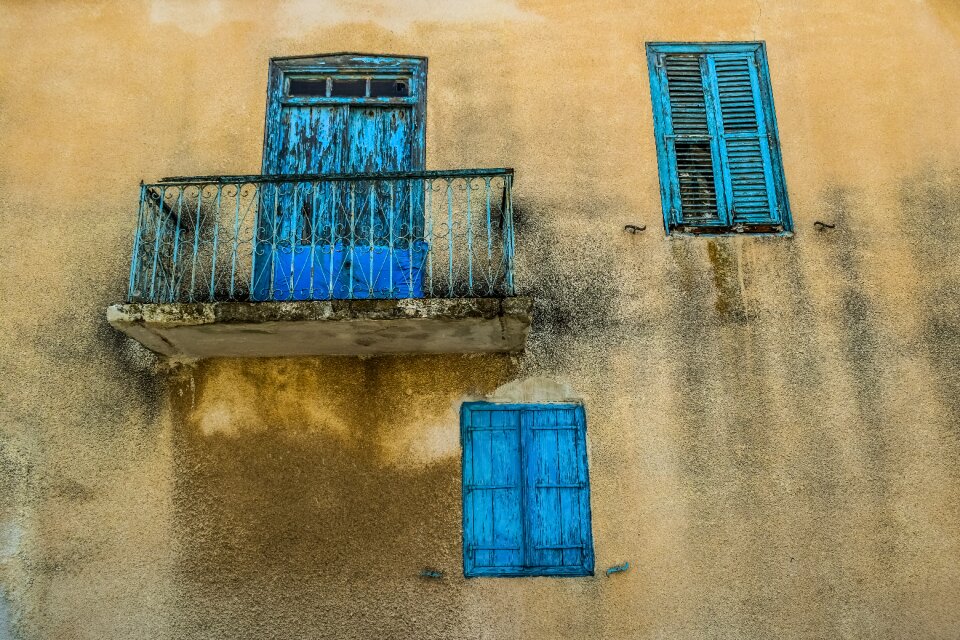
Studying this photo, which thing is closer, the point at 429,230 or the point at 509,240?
the point at 509,240

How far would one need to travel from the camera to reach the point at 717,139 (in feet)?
21.4

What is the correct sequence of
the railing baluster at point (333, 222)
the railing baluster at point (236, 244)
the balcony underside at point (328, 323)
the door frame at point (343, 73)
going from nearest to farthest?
the balcony underside at point (328, 323) < the railing baluster at point (236, 244) < the railing baluster at point (333, 222) < the door frame at point (343, 73)

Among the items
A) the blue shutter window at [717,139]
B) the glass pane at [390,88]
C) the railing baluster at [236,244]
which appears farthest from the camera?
the glass pane at [390,88]

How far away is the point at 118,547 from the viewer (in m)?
5.51

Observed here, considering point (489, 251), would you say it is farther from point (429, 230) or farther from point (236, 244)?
point (236, 244)

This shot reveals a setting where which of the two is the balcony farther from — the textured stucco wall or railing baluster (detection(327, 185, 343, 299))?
the textured stucco wall

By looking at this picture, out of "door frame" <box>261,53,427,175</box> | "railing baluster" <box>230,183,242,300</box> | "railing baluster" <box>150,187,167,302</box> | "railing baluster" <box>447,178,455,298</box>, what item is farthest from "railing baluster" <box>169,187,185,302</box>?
"railing baluster" <box>447,178,455,298</box>

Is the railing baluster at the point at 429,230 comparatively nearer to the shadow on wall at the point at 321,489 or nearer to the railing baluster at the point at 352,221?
the railing baluster at the point at 352,221

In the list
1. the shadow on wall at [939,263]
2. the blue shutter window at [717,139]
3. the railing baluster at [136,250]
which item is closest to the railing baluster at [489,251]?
the blue shutter window at [717,139]

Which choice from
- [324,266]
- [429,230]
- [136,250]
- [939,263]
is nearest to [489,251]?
[429,230]

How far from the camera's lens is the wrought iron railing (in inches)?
235

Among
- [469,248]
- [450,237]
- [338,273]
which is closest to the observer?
[469,248]

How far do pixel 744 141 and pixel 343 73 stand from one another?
3398 mm

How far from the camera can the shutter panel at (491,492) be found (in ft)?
17.9
